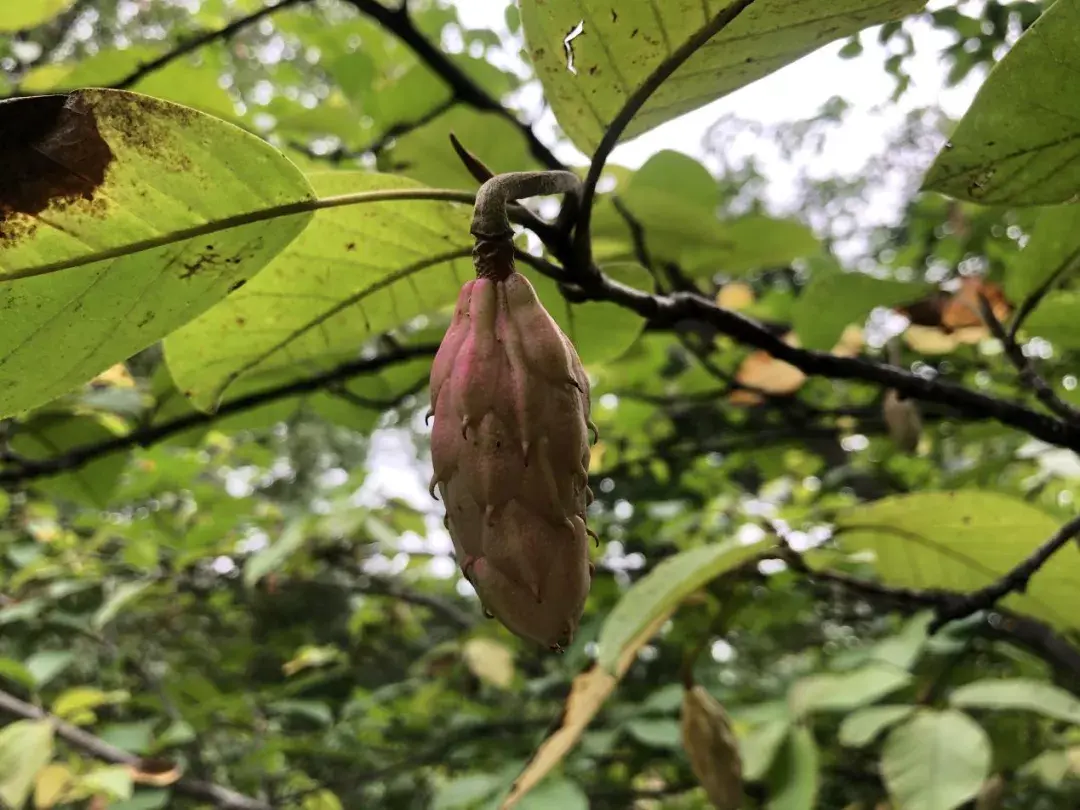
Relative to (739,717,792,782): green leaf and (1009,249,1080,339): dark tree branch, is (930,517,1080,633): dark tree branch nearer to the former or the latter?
(1009,249,1080,339): dark tree branch

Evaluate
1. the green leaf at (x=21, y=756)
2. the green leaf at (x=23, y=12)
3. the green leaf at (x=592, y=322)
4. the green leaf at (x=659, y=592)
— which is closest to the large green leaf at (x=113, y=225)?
the green leaf at (x=592, y=322)

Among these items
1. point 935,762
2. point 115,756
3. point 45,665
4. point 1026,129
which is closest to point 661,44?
point 1026,129

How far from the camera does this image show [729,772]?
1.02 metres

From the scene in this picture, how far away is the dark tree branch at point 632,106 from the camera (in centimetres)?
47

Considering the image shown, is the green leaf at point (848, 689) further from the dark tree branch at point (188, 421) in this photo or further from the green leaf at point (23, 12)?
the green leaf at point (23, 12)

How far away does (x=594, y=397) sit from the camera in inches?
90.9

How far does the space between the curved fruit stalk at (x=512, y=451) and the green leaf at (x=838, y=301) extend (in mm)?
734

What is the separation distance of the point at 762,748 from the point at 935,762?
10.2 inches

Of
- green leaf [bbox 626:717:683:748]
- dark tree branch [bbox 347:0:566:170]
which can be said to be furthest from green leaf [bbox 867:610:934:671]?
dark tree branch [bbox 347:0:566:170]

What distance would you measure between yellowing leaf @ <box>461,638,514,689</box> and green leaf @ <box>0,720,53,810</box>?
36.4 inches

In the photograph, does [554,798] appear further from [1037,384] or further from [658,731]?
[1037,384]

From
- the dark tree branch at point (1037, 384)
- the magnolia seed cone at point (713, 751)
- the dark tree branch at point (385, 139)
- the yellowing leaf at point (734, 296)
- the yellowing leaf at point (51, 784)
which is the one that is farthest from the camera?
the yellowing leaf at point (51, 784)

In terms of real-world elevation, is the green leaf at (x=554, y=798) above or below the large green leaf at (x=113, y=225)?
below

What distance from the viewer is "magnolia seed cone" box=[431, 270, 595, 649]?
0.41 metres
